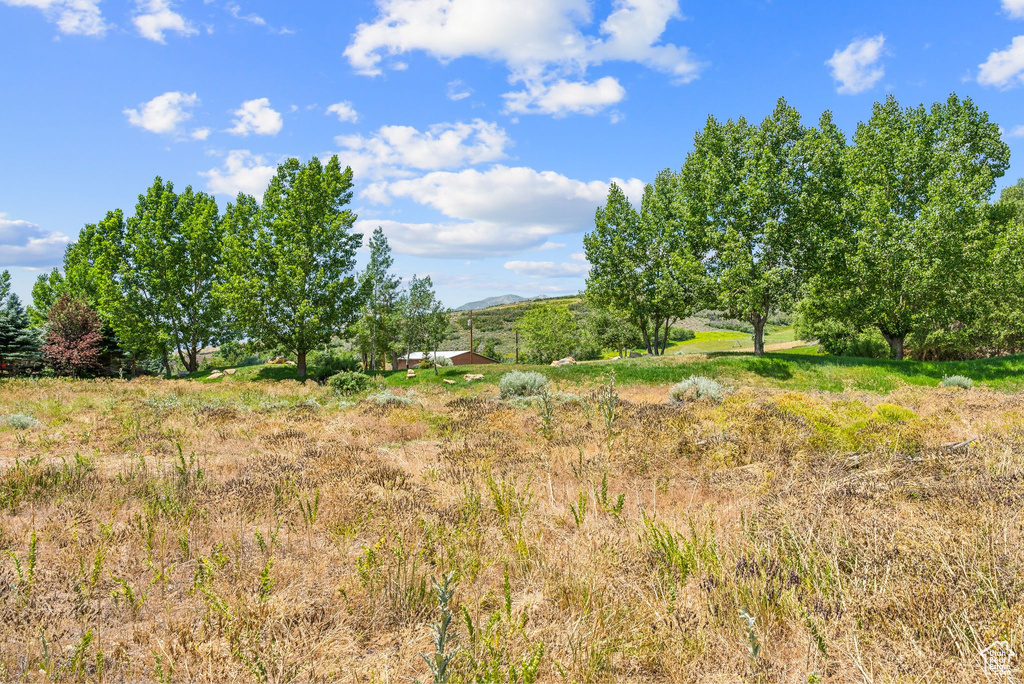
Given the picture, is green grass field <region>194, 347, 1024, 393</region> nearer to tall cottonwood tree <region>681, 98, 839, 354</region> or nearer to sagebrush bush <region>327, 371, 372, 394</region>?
tall cottonwood tree <region>681, 98, 839, 354</region>

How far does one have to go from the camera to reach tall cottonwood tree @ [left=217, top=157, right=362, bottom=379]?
92.8 feet

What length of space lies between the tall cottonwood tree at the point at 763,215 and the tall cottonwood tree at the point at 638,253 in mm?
2898

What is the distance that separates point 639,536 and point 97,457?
763 cm

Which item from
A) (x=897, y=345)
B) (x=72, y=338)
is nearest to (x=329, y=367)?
(x=72, y=338)

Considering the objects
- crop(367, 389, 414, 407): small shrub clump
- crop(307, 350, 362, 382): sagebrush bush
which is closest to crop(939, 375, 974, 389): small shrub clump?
crop(367, 389, 414, 407): small shrub clump

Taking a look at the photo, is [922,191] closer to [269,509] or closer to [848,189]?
[848,189]

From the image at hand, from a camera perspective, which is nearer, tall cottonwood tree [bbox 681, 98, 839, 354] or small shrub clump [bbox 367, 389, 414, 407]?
small shrub clump [bbox 367, 389, 414, 407]

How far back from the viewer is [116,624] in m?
2.90

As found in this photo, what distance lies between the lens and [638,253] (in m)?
28.7

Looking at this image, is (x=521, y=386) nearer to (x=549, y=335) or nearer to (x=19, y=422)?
(x=19, y=422)

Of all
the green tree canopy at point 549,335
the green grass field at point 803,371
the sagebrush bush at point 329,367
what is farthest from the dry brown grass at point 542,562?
the green tree canopy at point 549,335

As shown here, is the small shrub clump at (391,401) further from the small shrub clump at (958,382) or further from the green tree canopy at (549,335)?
the green tree canopy at (549,335)

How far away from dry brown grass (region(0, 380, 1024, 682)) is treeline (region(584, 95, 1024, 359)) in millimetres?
18523

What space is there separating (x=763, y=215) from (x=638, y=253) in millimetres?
7275
